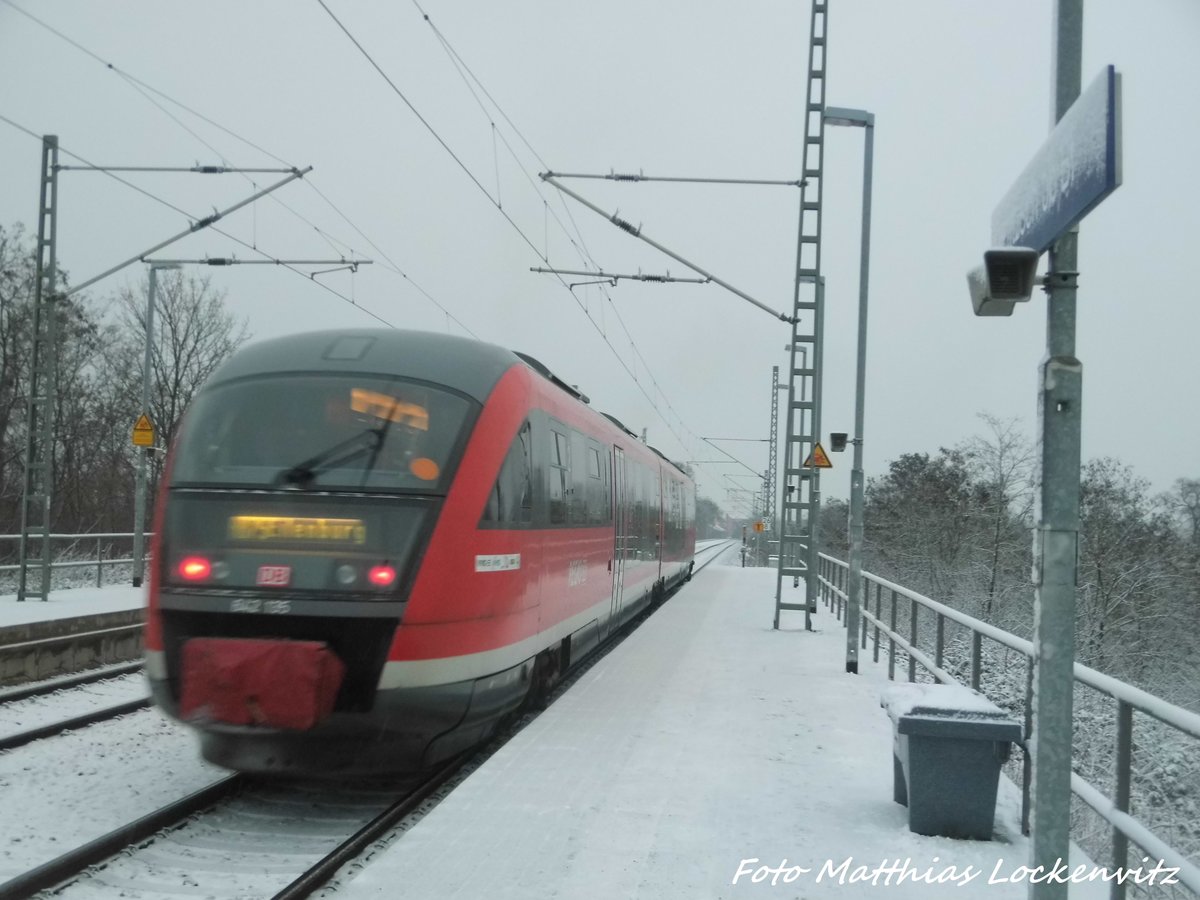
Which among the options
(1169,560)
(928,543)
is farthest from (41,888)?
(928,543)

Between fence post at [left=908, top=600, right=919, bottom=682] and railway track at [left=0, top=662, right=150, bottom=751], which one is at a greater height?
fence post at [left=908, top=600, right=919, bottom=682]

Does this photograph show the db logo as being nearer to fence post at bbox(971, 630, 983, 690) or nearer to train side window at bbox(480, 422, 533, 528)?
train side window at bbox(480, 422, 533, 528)

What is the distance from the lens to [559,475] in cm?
968

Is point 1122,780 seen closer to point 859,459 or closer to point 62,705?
point 859,459

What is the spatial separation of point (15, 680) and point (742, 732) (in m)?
8.45

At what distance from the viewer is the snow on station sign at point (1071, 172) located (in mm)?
3166

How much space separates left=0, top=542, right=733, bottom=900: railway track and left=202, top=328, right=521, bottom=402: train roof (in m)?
2.75

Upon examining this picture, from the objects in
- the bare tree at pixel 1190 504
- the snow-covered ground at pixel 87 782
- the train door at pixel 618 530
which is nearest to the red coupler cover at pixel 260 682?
the snow-covered ground at pixel 87 782

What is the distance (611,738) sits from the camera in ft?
26.9

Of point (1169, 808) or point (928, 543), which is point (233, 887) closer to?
point (1169, 808)

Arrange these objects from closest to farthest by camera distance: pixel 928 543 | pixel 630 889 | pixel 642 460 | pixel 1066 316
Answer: pixel 1066 316 → pixel 630 889 → pixel 642 460 → pixel 928 543

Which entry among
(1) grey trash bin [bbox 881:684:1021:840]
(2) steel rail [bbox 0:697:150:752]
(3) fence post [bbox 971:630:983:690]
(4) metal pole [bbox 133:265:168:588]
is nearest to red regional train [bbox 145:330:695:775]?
(2) steel rail [bbox 0:697:150:752]

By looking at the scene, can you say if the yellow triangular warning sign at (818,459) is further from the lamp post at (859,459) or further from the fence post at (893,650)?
the fence post at (893,650)

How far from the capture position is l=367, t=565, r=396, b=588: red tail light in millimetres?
6602
